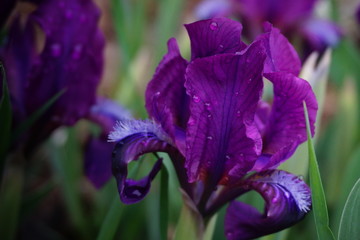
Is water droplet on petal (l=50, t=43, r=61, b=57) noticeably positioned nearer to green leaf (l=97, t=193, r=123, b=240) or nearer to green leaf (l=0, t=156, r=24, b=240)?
green leaf (l=0, t=156, r=24, b=240)

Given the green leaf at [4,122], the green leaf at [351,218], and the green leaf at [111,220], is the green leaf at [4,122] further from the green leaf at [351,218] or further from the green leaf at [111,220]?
the green leaf at [351,218]

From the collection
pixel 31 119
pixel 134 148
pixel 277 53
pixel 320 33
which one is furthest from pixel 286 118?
pixel 320 33

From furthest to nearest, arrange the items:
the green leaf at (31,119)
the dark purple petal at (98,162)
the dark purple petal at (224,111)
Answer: the dark purple petal at (98,162) < the green leaf at (31,119) < the dark purple petal at (224,111)

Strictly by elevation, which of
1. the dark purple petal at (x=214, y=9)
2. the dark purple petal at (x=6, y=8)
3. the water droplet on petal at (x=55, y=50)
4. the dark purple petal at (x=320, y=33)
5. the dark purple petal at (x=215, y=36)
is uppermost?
the dark purple petal at (x=6, y=8)

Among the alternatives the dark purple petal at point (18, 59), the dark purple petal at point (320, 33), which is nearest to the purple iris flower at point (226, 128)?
the dark purple petal at point (18, 59)

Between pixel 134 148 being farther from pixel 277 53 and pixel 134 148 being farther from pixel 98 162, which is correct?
pixel 98 162

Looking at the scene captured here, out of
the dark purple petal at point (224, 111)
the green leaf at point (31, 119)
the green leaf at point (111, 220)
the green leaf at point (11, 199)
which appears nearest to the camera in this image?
the dark purple petal at point (224, 111)

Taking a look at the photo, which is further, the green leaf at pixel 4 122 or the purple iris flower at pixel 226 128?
the green leaf at pixel 4 122

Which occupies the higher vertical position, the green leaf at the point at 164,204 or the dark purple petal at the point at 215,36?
the dark purple petal at the point at 215,36
